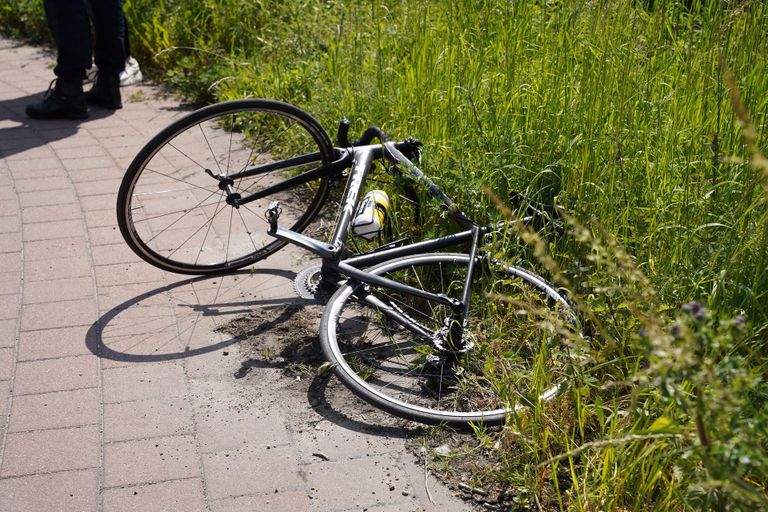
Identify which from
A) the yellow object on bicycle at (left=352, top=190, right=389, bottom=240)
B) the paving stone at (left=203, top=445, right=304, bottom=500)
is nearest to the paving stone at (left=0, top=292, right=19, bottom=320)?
the paving stone at (left=203, top=445, right=304, bottom=500)

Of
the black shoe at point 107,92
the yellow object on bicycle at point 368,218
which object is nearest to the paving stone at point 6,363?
the yellow object on bicycle at point 368,218

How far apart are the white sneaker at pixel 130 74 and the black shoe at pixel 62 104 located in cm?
86

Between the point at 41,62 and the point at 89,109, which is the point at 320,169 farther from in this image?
the point at 41,62

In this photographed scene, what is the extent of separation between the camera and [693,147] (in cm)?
407

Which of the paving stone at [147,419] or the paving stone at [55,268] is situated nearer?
the paving stone at [147,419]

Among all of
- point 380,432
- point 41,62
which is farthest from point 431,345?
point 41,62

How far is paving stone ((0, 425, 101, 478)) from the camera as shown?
324cm

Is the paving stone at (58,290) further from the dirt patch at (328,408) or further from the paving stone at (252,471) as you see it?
the paving stone at (252,471)

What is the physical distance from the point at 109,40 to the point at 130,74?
0.76m

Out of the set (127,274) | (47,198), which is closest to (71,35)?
(47,198)

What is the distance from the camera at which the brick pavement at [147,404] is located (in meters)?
3.15

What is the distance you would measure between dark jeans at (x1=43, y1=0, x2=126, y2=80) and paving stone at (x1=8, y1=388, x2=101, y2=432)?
148 inches

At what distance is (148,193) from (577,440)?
3219mm

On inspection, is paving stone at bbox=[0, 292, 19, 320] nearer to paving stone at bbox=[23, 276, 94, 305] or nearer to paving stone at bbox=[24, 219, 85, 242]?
paving stone at bbox=[23, 276, 94, 305]
